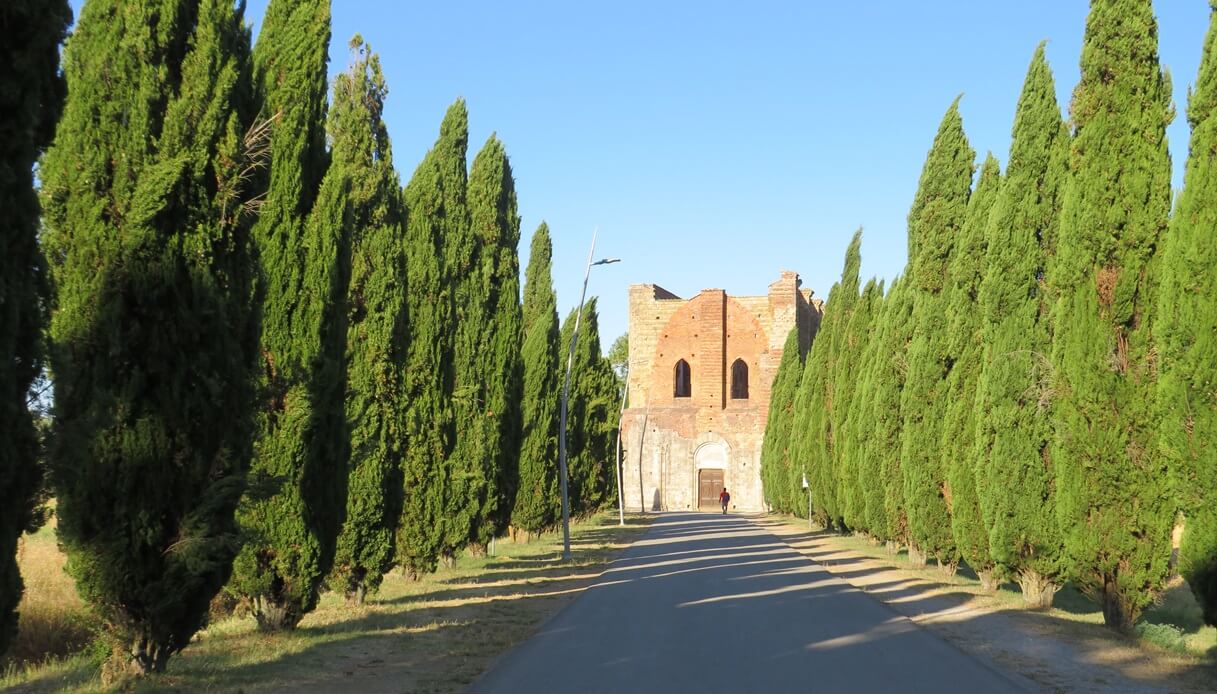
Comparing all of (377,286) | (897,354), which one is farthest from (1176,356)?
(897,354)

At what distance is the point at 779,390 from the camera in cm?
6034

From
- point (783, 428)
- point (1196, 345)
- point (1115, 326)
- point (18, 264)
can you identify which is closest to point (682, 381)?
point (783, 428)

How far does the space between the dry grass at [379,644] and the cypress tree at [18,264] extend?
3135 mm

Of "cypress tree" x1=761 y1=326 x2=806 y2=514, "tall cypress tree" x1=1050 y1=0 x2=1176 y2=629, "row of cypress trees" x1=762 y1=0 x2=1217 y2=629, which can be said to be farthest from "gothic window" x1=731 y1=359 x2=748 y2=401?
"tall cypress tree" x1=1050 y1=0 x2=1176 y2=629

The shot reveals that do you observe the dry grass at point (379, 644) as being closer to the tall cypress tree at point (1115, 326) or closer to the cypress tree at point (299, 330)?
the cypress tree at point (299, 330)

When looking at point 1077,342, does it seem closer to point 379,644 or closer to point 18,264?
point 379,644

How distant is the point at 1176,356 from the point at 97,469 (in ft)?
33.1

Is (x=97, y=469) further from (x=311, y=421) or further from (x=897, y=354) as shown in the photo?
(x=897, y=354)

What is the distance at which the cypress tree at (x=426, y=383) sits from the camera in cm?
2081

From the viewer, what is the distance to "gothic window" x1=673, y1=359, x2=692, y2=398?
248ft

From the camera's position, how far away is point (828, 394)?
1636 inches

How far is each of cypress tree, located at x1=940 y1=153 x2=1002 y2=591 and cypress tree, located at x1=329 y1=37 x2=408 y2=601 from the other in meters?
9.64

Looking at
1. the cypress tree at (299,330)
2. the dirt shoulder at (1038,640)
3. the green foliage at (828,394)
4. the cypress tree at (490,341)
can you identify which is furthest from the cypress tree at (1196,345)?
the green foliage at (828,394)

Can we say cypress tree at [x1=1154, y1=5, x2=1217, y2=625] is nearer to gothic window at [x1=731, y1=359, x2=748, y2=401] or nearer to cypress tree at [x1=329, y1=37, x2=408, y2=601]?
cypress tree at [x1=329, y1=37, x2=408, y2=601]
